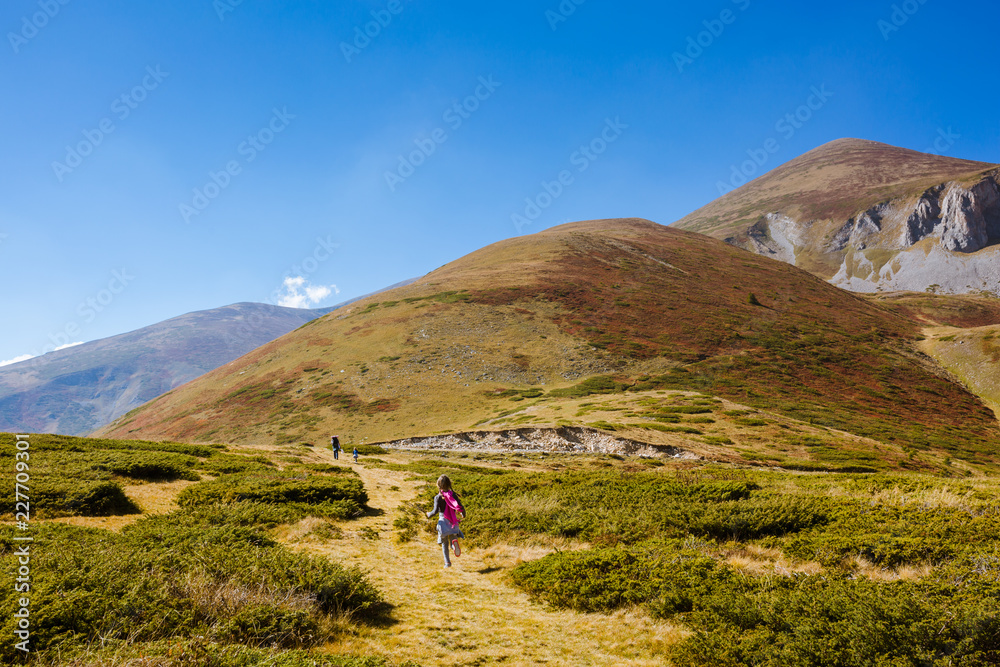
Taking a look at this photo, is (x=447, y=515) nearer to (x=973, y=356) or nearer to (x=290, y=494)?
(x=290, y=494)

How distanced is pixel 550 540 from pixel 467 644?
5220mm

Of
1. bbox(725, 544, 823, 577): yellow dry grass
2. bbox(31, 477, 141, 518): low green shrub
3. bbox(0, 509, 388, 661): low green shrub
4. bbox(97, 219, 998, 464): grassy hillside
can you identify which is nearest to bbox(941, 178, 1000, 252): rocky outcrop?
bbox(97, 219, 998, 464): grassy hillside

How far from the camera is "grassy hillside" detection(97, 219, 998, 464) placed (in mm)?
49094

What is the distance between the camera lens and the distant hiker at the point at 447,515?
34.9ft

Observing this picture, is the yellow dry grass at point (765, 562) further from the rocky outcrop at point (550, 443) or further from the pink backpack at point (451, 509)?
the rocky outcrop at point (550, 443)

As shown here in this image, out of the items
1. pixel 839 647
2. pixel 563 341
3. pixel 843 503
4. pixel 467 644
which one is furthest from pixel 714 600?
pixel 563 341

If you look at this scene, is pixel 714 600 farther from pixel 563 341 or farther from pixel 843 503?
pixel 563 341

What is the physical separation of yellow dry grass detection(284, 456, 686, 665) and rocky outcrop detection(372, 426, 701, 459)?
22304mm

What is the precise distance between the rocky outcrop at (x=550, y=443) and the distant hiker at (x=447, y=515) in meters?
23.2

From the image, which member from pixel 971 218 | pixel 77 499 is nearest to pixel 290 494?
pixel 77 499

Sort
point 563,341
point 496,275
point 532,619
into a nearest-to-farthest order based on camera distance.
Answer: point 532,619 < point 563,341 < point 496,275

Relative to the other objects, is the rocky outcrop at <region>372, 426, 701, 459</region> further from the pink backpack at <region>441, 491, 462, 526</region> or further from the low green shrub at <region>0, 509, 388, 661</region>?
the low green shrub at <region>0, 509, 388, 661</region>

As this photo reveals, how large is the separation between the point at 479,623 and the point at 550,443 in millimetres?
27578

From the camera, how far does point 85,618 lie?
17.5ft
